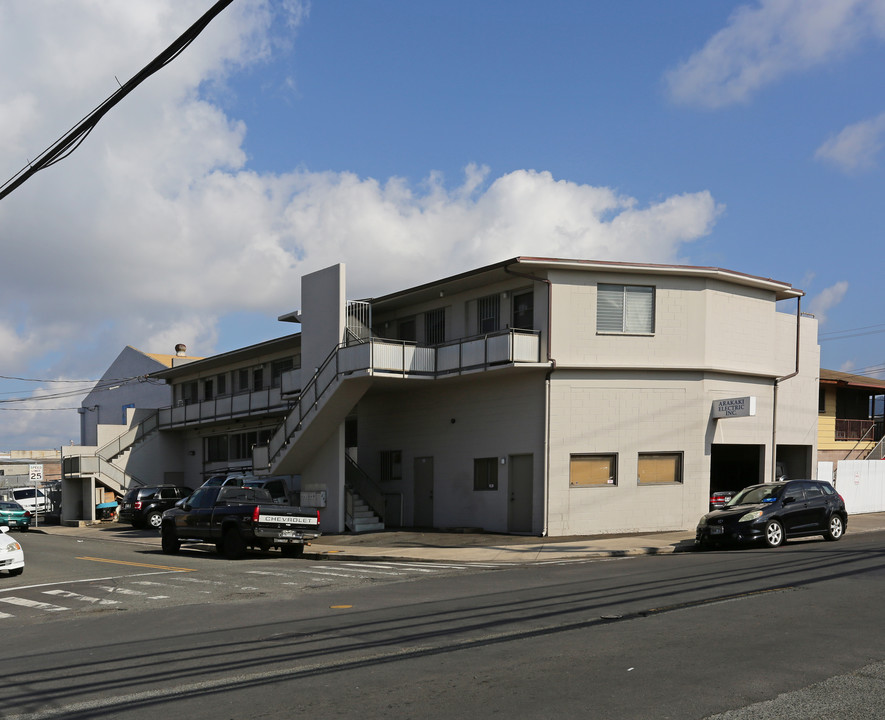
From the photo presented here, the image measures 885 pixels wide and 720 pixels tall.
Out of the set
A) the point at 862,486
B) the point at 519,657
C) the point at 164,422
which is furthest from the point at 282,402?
the point at 519,657

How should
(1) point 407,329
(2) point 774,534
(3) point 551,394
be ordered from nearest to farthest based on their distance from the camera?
(2) point 774,534
(3) point 551,394
(1) point 407,329

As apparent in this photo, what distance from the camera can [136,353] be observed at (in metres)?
61.2

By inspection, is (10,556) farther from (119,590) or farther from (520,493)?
(520,493)

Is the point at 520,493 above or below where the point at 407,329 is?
below

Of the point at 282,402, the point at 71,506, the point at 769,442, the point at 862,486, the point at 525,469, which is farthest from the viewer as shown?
the point at 71,506

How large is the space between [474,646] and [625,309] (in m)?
17.8

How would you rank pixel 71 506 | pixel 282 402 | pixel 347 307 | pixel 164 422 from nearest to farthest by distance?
pixel 347 307
pixel 282 402
pixel 71 506
pixel 164 422

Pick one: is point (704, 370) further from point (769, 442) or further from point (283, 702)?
point (283, 702)

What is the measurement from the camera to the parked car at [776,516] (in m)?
20.0

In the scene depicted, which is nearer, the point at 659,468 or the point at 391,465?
the point at 659,468

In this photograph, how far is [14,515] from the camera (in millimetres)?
40000

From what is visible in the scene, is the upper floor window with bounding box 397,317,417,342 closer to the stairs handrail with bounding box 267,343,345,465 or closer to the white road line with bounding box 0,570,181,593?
the stairs handrail with bounding box 267,343,345,465

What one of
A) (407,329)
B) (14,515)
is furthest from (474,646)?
(14,515)

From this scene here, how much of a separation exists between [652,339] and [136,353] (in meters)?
44.8
